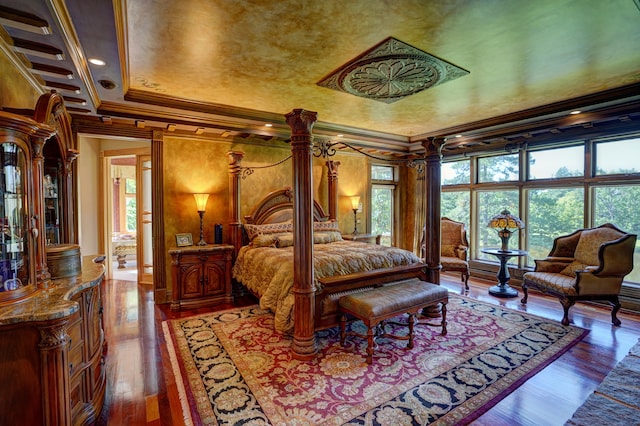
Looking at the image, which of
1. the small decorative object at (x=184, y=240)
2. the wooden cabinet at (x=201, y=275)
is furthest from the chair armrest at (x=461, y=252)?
the small decorative object at (x=184, y=240)

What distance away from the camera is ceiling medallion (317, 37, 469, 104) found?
2.79 meters

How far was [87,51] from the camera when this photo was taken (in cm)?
234

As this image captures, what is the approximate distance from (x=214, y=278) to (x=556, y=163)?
606cm

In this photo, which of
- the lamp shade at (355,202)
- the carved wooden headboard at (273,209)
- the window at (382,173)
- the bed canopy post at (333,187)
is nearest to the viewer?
the carved wooden headboard at (273,209)

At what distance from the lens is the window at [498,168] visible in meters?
5.71

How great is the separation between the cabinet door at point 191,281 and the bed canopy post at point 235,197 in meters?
0.62

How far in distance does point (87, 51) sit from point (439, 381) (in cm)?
394

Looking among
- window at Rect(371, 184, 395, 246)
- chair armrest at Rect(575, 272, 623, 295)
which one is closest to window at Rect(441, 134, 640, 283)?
chair armrest at Rect(575, 272, 623, 295)

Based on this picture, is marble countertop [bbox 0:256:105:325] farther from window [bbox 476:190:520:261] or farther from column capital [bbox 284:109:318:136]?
window [bbox 476:190:520:261]

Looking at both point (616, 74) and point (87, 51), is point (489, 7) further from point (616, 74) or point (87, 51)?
point (87, 51)

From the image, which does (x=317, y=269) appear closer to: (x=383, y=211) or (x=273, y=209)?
(x=273, y=209)

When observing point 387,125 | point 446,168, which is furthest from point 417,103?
point 446,168

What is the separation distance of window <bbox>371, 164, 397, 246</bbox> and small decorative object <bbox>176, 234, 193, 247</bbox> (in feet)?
13.7

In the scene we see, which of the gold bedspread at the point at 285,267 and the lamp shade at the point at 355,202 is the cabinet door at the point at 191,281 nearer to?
the gold bedspread at the point at 285,267
